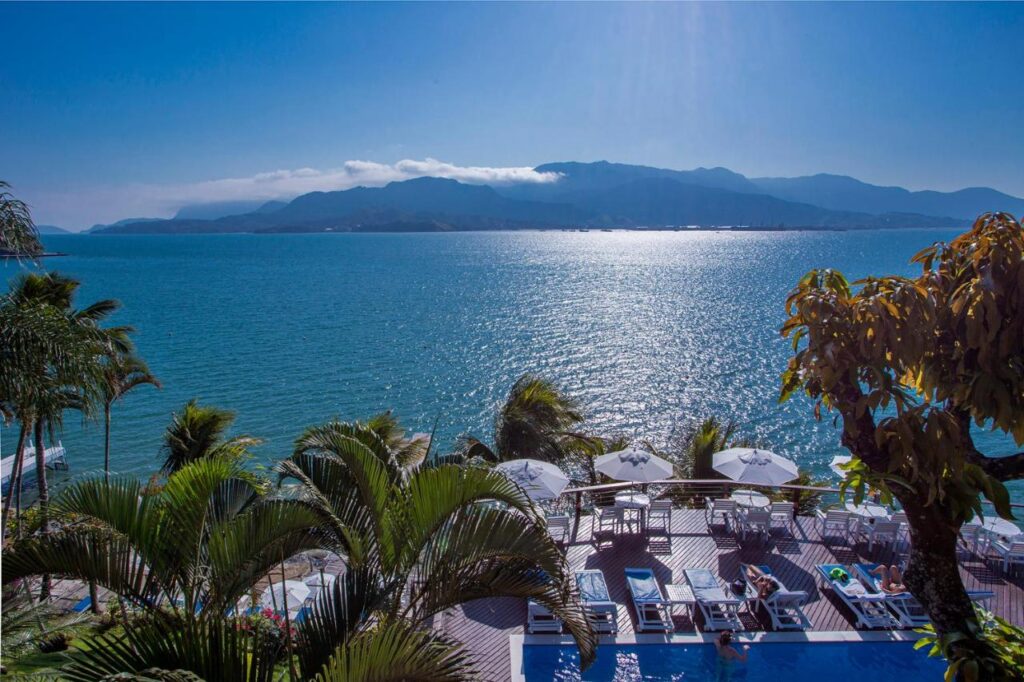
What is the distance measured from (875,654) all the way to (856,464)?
22.1ft

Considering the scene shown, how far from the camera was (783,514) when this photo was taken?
12.6 m

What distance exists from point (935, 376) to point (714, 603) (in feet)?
22.8

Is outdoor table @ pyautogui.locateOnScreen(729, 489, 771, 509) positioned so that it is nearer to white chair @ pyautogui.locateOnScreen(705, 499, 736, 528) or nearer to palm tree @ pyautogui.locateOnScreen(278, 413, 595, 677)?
white chair @ pyautogui.locateOnScreen(705, 499, 736, 528)

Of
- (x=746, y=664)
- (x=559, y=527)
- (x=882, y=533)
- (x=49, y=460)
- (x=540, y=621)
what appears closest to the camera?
(x=746, y=664)

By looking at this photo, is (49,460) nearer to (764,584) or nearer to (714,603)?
(714,603)

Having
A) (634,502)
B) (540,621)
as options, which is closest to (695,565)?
(634,502)

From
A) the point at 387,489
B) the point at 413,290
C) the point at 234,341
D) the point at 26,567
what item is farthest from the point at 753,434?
the point at 413,290

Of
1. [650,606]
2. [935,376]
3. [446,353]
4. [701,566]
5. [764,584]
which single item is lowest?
[446,353]

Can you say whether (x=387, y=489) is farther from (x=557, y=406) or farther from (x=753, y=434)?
(x=753, y=434)

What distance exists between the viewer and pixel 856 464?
12.6ft

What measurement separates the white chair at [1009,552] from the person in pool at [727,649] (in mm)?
5677

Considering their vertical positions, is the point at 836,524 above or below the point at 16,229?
below

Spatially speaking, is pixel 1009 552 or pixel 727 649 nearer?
pixel 727 649

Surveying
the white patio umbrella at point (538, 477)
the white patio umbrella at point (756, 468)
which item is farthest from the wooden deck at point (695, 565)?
the white patio umbrella at point (538, 477)
